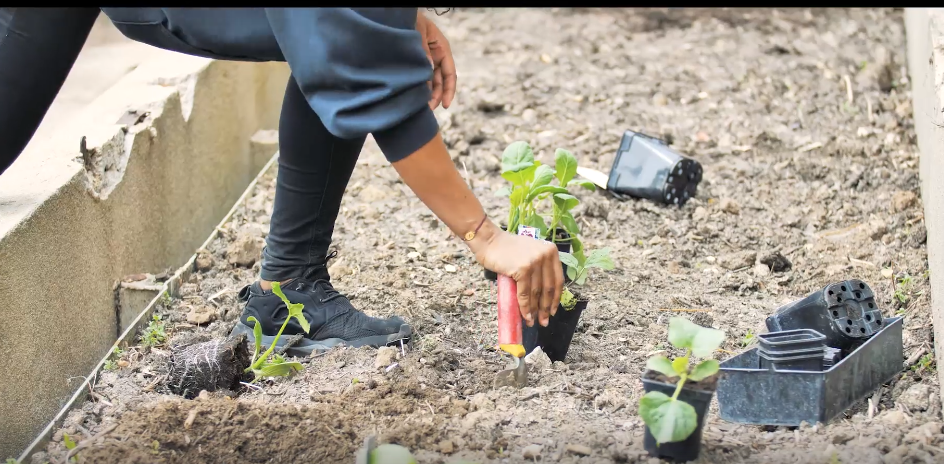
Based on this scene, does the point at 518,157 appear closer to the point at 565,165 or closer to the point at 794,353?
the point at 565,165

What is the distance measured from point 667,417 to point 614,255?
4.70ft

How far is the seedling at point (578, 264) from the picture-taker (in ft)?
7.80

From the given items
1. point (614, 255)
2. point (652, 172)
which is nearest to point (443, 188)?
point (614, 255)

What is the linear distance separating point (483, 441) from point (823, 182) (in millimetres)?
2188

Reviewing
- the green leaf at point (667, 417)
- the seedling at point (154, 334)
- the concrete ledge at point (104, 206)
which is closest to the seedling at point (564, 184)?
the green leaf at point (667, 417)

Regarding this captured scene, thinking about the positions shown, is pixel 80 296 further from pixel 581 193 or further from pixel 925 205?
pixel 925 205

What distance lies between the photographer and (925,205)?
323cm

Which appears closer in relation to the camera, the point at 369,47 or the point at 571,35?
the point at 369,47

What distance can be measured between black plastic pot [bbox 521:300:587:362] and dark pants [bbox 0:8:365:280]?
1.94 feet

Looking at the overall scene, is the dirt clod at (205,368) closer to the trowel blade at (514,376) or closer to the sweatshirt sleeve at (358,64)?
the trowel blade at (514,376)

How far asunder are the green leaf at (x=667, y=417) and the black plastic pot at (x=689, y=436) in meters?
0.05

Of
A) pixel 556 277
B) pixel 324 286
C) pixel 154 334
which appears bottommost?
pixel 154 334

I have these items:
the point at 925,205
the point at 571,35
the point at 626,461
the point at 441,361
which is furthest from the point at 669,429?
the point at 571,35

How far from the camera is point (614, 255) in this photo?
3162 millimetres
